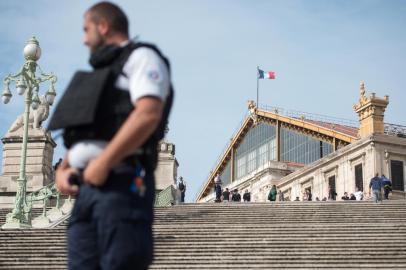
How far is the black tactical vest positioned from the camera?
3555 mm

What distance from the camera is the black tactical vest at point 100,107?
355cm

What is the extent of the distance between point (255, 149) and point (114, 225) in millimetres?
68105

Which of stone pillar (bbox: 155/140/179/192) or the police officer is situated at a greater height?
stone pillar (bbox: 155/140/179/192)

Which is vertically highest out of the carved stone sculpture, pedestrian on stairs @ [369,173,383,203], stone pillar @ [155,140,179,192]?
the carved stone sculpture

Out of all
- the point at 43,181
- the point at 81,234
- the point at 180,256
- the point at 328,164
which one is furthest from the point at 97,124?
the point at 328,164

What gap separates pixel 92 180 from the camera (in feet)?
11.3

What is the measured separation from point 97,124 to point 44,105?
97.6ft

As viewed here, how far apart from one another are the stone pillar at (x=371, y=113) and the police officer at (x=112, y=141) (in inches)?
1567

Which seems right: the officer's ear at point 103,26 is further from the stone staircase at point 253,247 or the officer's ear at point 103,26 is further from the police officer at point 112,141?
the stone staircase at point 253,247

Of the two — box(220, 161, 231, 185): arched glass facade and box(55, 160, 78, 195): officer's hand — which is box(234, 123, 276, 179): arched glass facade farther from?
box(55, 160, 78, 195): officer's hand

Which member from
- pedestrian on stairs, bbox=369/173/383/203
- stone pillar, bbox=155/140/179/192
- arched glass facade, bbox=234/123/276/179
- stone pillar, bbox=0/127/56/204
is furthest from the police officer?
arched glass facade, bbox=234/123/276/179

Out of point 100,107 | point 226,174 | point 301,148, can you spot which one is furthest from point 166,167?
point 226,174

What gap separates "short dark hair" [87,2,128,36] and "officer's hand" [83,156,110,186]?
2.23 feet

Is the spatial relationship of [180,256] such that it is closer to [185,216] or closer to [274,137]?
[185,216]
